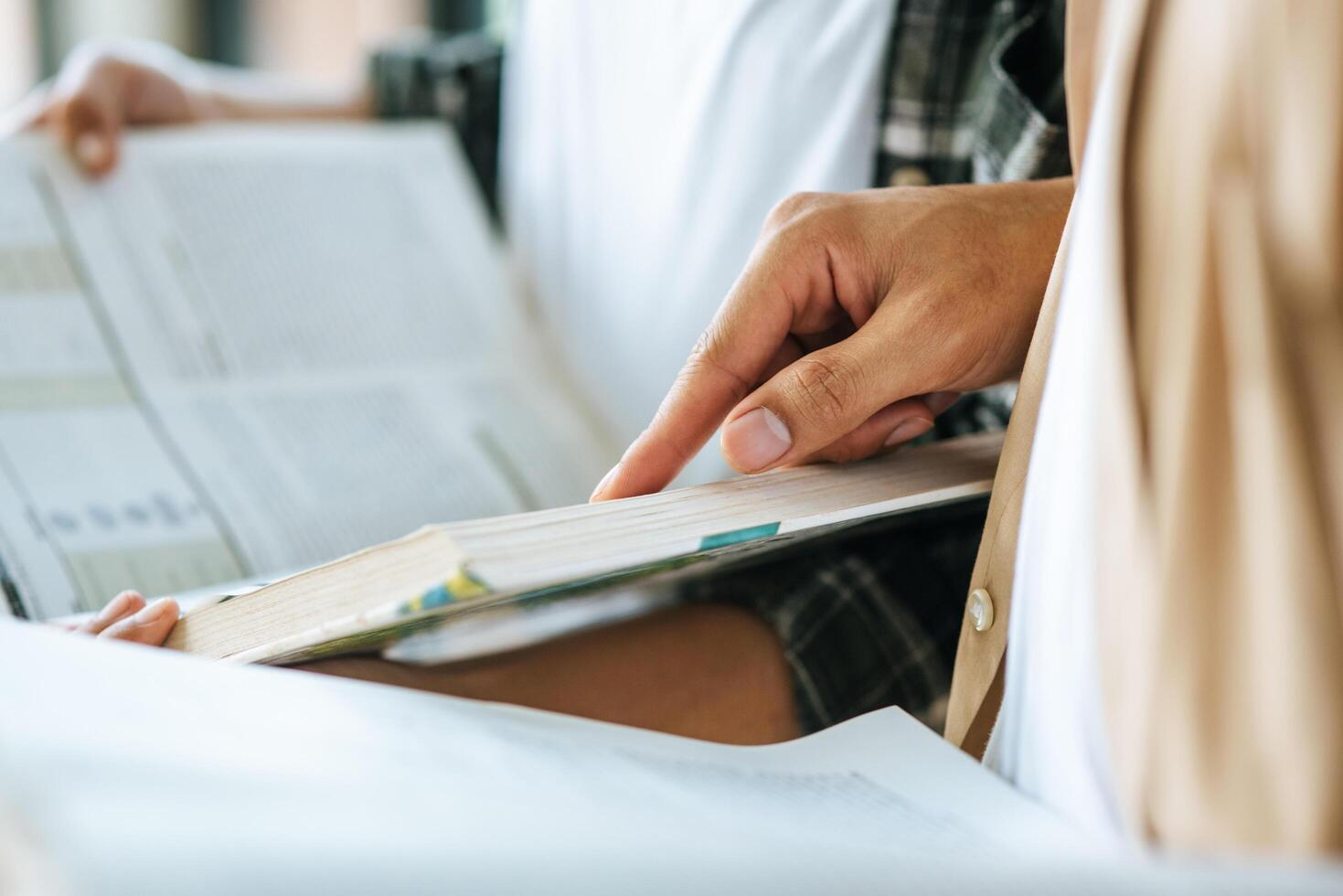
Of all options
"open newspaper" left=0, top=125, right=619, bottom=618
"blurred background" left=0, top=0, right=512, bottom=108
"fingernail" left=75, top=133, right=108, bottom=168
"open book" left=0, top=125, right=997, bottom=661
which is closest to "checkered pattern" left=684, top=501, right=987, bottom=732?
"open book" left=0, top=125, right=997, bottom=661

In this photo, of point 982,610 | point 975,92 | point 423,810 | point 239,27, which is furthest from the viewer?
point 239,27

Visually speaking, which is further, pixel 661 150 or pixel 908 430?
pixel 661 150

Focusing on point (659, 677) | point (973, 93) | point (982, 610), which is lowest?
point (659, 677)

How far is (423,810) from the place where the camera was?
22 centimetres

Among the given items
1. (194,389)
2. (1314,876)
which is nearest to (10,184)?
(194,389)

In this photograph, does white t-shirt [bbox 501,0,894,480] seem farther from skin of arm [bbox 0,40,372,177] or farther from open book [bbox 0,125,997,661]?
skin of arm [bbox 0,40,372,177]

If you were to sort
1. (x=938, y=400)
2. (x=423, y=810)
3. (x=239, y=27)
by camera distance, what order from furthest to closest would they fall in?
1. (x=239, y=27)
2. (x=938, y=400)
3. (x=423, y=810)

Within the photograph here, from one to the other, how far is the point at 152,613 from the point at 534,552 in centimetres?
18

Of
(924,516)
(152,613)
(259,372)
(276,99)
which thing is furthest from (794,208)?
(276,99)

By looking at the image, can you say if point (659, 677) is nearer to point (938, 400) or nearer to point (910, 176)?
point (938, 400)

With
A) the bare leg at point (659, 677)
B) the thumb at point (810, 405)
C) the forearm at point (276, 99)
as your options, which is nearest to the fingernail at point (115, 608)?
the bare leg at point (659, 677)

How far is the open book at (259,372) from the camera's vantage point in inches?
23.5

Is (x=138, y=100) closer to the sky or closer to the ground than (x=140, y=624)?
closer to the sky

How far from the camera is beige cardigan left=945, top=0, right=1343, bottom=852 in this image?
235mm
